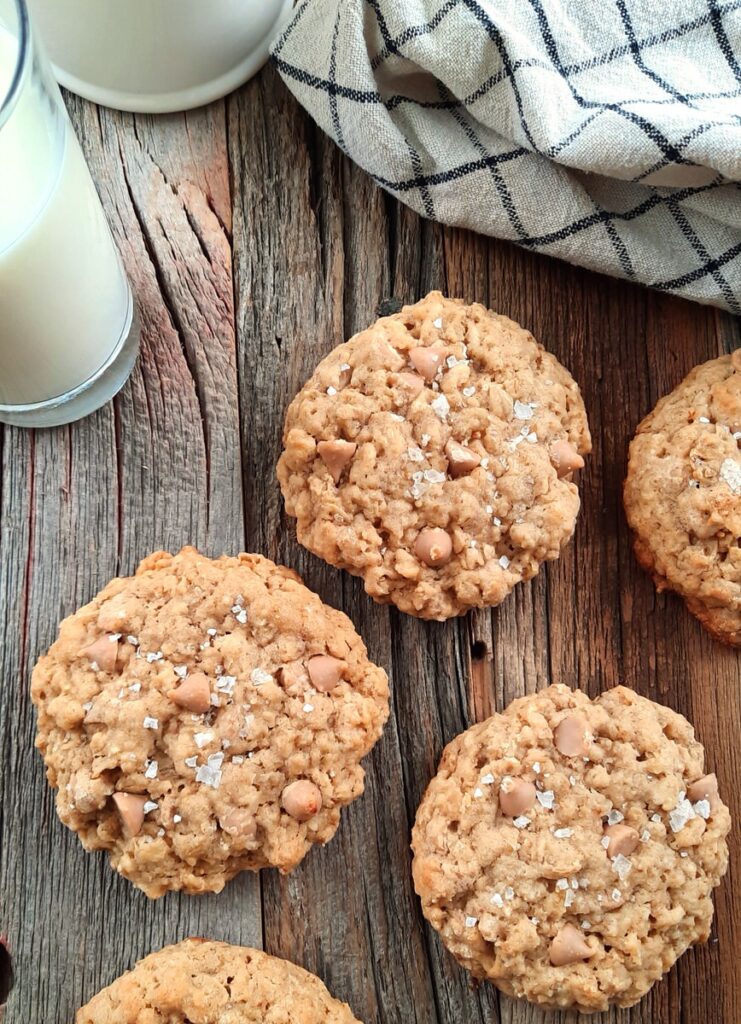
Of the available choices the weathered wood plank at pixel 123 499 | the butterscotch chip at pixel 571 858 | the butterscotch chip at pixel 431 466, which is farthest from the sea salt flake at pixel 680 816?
the weathered wood plank at pixel 123 499

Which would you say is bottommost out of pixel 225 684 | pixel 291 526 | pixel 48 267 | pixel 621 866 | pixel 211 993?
pixel 211 993

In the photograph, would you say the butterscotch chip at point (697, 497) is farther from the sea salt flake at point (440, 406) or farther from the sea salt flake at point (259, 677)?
the sea salt flake at point (259, 677)

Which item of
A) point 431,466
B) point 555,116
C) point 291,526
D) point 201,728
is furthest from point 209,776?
point 555,116

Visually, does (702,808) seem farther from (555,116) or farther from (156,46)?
(156,46)

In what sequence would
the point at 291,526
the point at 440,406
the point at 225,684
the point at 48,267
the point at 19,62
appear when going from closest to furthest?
1. the point at 19,62
2. the point at 48,267
3. the point at 225,684
4. the point at 440,406
5. the point at 291,526

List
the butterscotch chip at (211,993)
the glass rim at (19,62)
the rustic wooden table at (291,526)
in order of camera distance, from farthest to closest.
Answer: the rustic wooden table at (291,526) → the butterscotch chip at (211,993) → the glass rim at (19,62)

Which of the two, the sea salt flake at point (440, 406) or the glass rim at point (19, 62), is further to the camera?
the sea salt flake at point (440, 406)

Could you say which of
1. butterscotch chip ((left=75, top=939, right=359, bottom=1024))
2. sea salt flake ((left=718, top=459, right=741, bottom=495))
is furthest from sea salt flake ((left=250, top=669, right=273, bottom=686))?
sea salt flake ((left=718, top=459, right=741, bottom=495))

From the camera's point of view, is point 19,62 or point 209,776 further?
point 209,776
